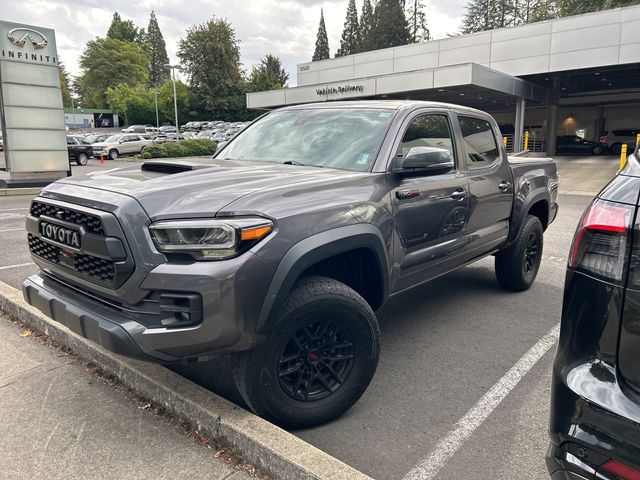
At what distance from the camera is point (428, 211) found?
12.0 feet

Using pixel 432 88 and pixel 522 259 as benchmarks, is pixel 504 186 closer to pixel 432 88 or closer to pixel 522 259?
pixel 522 259

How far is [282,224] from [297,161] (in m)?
1.26

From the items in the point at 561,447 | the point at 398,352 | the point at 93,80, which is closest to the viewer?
the point at 561,447

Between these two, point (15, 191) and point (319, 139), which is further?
point (15, 191)

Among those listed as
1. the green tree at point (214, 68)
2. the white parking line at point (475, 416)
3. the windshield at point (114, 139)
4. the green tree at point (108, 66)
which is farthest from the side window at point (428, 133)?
the green tree at point (108, 66)

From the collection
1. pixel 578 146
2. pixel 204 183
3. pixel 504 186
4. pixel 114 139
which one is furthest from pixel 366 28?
pixel 204 183

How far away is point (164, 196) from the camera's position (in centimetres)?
260

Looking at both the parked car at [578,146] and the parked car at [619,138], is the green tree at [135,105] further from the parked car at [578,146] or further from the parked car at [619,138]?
the parked car at [619,138]

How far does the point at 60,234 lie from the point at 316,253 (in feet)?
4.78

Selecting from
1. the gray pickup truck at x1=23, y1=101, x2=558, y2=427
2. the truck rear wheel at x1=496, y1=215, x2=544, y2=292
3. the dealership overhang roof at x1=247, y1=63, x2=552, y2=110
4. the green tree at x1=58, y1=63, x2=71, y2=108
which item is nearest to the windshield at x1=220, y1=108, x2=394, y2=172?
the gray pickup truck at x1=23, y1=101, x2=558, y2=427

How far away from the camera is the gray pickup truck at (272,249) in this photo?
2.42 meters

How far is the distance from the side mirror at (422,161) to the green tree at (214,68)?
→ 70170mm

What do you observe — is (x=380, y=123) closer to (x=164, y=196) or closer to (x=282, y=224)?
(x=282, y=224)

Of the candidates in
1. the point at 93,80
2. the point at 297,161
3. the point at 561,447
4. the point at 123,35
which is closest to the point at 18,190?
the point at 297,161
